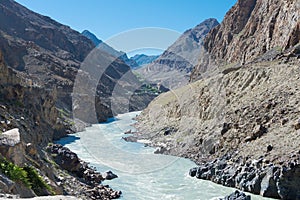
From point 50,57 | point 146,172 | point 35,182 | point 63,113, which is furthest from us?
point 50,57

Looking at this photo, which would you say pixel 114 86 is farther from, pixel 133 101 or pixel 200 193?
pixel 200 193

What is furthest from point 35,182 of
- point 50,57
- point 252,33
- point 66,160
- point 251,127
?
point 50,57

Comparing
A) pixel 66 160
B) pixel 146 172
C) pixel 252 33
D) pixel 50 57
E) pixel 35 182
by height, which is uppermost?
pixel 50 57

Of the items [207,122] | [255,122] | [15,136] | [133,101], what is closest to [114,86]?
[133,101]

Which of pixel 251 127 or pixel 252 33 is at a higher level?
pixel 252 33

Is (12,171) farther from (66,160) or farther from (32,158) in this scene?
(66,160)

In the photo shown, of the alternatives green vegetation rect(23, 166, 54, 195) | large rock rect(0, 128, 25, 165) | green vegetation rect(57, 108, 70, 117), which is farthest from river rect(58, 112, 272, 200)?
green vegetation rect(57, 108, 70, 117)

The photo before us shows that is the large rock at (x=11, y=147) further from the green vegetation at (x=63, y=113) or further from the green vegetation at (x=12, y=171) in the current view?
the green vegetation at (x=63, y=113)
